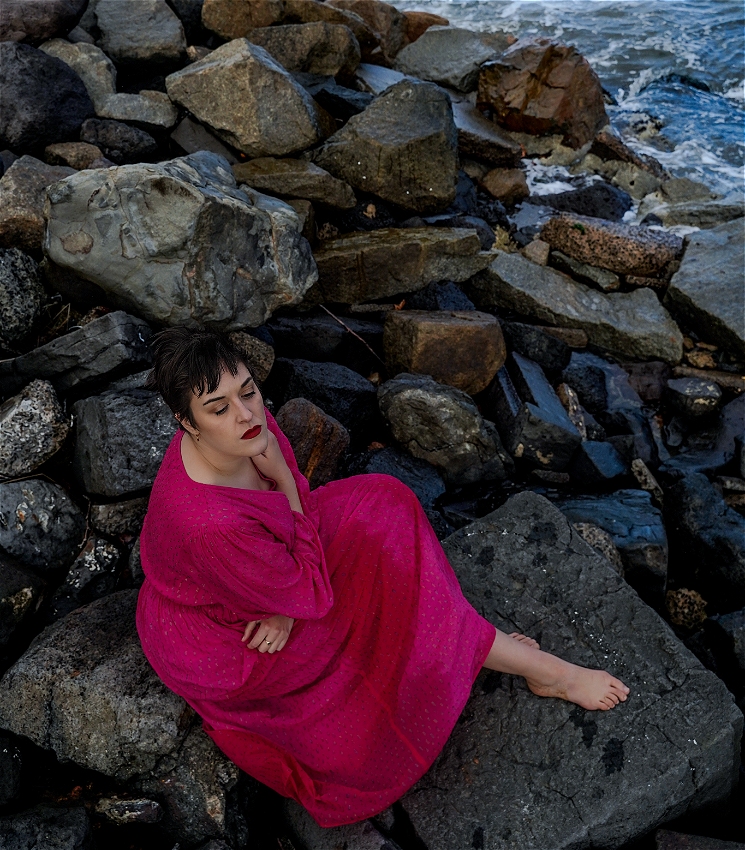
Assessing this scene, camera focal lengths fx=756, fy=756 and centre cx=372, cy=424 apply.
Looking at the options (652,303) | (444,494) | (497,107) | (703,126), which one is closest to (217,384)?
(444,494)

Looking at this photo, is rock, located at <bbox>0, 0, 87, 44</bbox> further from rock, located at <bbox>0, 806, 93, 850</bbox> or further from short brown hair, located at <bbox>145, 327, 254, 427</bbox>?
rock, located at <bbox>0, 806, 93, 850</bbox>

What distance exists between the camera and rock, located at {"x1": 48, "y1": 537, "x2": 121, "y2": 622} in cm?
338

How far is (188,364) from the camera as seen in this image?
2318 millimetres

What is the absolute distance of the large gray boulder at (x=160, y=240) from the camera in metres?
3.77

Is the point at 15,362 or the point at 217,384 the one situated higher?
the point at 217,384

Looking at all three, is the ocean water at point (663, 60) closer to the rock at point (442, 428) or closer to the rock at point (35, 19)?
the rock at point (442, 428)

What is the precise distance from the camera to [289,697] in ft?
8.43

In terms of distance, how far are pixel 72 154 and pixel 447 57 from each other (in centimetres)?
495

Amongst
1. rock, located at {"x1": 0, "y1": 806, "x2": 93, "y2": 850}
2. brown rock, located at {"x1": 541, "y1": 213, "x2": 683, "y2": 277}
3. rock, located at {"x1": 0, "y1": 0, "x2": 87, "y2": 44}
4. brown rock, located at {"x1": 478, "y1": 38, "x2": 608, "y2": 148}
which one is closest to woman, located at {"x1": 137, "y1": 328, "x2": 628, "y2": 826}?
rock, located at {"x1": 0, "y1": 806, "x2": 93, "y2": 850}

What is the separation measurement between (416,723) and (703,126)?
28.5 feet

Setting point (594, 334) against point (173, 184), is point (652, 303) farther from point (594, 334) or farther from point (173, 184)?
point (173, 184)

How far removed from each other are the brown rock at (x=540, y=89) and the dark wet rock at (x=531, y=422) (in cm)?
382

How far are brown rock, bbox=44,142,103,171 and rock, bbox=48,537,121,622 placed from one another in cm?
264

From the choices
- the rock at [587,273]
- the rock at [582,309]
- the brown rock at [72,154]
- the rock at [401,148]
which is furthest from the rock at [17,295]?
the rock at [587,273]
